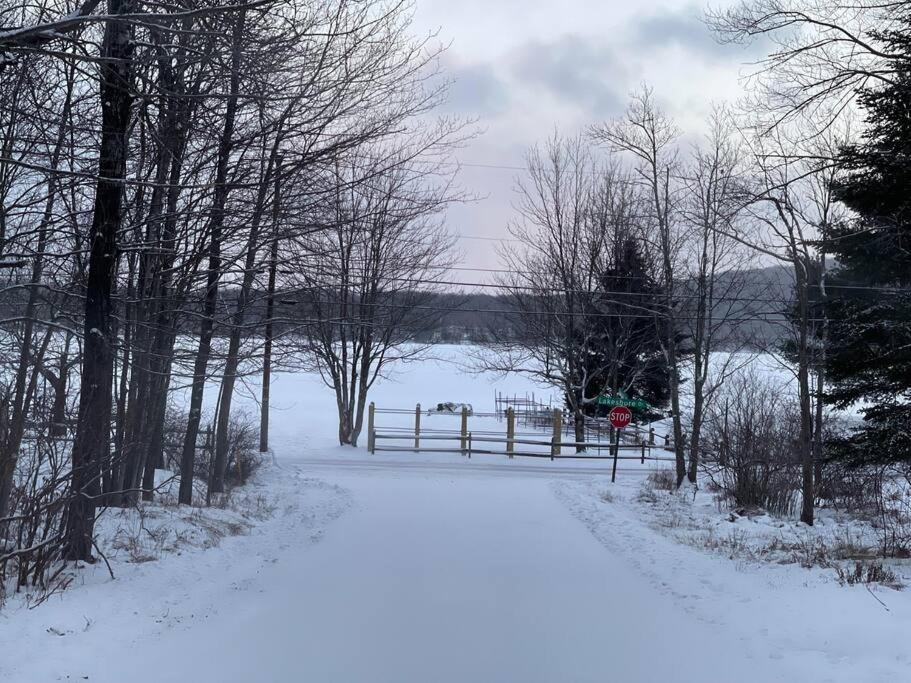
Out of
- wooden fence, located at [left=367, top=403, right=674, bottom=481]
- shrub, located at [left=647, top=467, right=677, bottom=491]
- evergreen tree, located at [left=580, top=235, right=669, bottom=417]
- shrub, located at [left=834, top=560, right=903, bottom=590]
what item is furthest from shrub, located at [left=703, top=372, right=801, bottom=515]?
evergreen tree, located at [left=580, top=235, right=669, bottom=417]

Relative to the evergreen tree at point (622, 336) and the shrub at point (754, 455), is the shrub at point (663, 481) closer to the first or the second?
the shrub at point (754, 455)

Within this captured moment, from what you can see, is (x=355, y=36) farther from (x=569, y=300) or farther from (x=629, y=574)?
(x=569, y=300)

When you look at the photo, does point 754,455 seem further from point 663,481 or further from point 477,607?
point 477,607

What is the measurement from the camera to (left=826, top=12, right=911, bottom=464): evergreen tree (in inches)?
483

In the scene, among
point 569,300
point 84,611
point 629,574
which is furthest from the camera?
point 569,300

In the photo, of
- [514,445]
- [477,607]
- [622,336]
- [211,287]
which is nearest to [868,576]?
[477,607]

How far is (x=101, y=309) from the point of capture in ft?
26.9

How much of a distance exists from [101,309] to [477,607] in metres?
5.02

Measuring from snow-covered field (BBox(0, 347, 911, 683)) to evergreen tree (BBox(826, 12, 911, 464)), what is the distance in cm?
220

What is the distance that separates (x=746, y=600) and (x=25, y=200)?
12148 millimetres

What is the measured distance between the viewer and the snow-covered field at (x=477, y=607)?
593 cm

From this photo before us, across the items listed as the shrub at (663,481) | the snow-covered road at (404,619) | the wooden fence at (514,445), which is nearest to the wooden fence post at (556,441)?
the wooden fence at (514,445)

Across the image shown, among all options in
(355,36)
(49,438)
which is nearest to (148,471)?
(49,438)

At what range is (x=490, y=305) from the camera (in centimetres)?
4128
